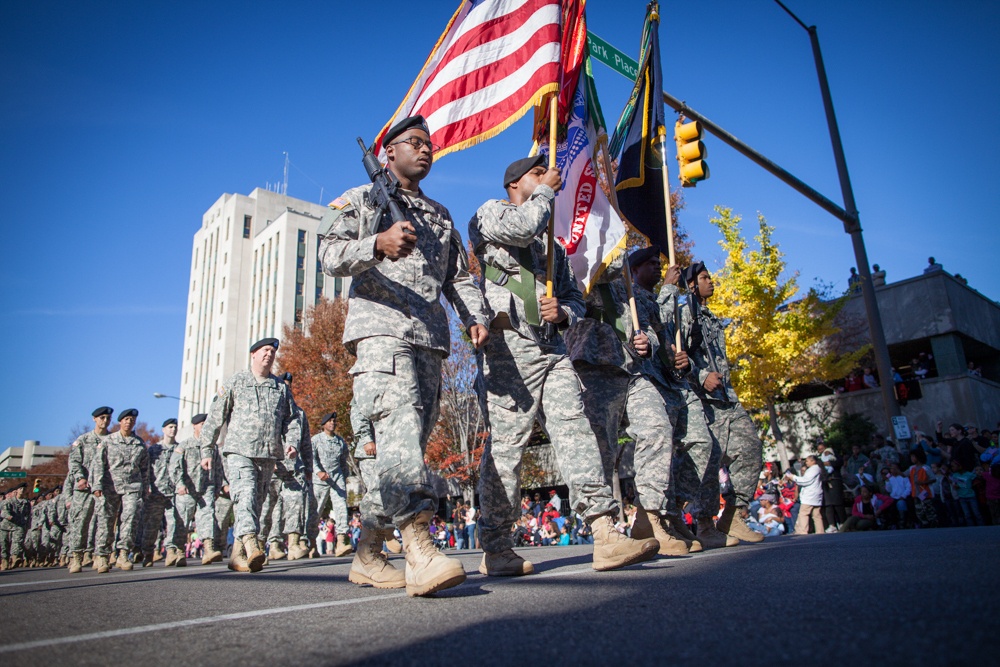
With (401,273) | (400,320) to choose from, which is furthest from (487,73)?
(400,320)

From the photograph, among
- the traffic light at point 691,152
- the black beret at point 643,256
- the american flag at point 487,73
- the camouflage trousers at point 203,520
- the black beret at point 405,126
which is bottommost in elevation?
the camouflage trousers at point 203,520

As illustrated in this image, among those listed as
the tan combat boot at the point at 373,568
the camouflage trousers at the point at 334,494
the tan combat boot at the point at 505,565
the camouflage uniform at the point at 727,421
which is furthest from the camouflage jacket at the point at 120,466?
the camouflage uniform at the point at 727,421

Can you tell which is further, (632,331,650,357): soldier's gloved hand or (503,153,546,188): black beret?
(632,331,650,357): soldier's gloved hand

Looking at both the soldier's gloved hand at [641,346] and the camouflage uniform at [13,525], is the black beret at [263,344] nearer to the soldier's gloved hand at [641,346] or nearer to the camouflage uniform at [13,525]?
the soldier's gloved hand at [641,346]

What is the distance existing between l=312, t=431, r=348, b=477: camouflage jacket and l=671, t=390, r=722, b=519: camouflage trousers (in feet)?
24.4

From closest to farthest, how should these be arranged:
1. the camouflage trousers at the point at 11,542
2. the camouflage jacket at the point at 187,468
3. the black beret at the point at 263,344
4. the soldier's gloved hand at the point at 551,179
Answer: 1. the soldier's gloved hand at the point at 551,179
2. the black beret at the point at 263,344
3. the camouflage jacket at the point at 187,468
4. the camouflage trousers at the point at 11,542

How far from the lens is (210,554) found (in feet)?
29.8

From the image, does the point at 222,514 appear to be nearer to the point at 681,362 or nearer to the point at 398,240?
the point at 681,362

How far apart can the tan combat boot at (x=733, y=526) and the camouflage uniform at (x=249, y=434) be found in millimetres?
4246

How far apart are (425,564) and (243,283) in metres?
64.6

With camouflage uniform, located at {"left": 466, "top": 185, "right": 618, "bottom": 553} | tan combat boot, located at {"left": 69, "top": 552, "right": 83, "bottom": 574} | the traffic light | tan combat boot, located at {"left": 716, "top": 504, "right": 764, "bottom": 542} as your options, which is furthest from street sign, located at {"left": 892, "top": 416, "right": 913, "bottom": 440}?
tan combat boot, located at {"left": 69, "top": 552, "right": 83, "bottom": 574}

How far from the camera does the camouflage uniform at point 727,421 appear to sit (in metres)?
6.26

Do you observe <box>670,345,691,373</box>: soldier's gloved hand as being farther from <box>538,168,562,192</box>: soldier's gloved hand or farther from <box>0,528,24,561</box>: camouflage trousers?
<box>0,528,24,561</box>: camouflage trousers

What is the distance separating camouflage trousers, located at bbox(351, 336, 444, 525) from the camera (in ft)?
10.2
